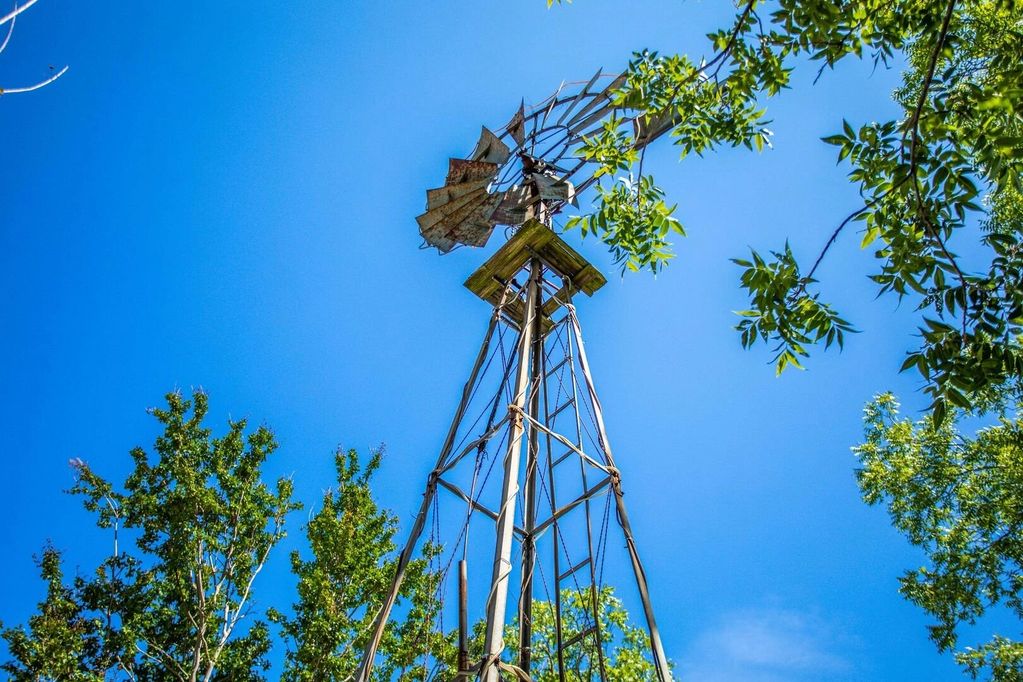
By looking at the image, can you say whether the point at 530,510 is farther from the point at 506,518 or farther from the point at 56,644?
the point at 56,644

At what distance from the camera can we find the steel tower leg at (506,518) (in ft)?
16.6

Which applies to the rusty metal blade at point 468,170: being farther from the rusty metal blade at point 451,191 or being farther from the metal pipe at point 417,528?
the metal pipe at point 417,528

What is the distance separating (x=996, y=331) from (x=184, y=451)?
542 inches

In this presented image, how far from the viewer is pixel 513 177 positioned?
9.23 m

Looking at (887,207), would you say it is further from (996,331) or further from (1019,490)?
(1019,490)

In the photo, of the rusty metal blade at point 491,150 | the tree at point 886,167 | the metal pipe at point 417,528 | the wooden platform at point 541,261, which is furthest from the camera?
the rusty metal blade at point 491,150

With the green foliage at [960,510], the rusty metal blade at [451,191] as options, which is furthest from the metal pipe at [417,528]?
the green foliage at [960,510]

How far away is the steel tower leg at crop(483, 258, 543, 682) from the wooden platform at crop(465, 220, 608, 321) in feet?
2.32

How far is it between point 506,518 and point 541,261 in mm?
3265

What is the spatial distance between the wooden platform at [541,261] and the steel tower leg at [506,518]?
0.71 meters

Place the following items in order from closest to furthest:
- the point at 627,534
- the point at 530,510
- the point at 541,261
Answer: the point at 627,534 → the point at 530,510 → the point at 541,261

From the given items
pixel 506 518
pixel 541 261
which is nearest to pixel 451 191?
pixel 541 261

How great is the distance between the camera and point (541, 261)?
26.2 ft

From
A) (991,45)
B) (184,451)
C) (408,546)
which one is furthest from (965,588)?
(184,451)
